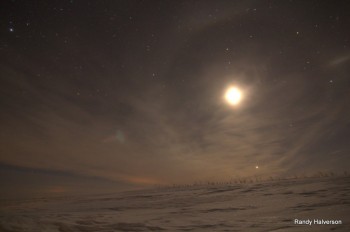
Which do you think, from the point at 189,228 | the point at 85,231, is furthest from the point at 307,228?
the point at 85,231

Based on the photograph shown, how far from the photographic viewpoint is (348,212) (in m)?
6.80

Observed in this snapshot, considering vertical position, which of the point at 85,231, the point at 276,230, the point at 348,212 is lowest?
the point at 85,231

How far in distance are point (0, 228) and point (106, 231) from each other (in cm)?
382

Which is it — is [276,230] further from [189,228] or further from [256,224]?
[189,228]

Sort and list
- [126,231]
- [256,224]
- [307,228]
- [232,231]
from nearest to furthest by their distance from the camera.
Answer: [307,228] → [232,231] → [256,224] → [126,231]

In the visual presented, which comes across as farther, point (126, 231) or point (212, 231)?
point (126, 231)

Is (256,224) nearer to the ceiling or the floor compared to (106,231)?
nearer to the ceiling

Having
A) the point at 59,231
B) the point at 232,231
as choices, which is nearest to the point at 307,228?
the point at 232,231

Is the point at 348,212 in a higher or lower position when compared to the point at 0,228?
higher

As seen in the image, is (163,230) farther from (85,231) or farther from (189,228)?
(85,231)

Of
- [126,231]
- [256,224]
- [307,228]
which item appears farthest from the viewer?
[126,231]

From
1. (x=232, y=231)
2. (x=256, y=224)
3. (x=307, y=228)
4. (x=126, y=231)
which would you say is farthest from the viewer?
(x=126, y=231)

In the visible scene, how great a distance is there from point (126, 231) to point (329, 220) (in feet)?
21.2

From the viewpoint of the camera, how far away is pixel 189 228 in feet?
22.8
